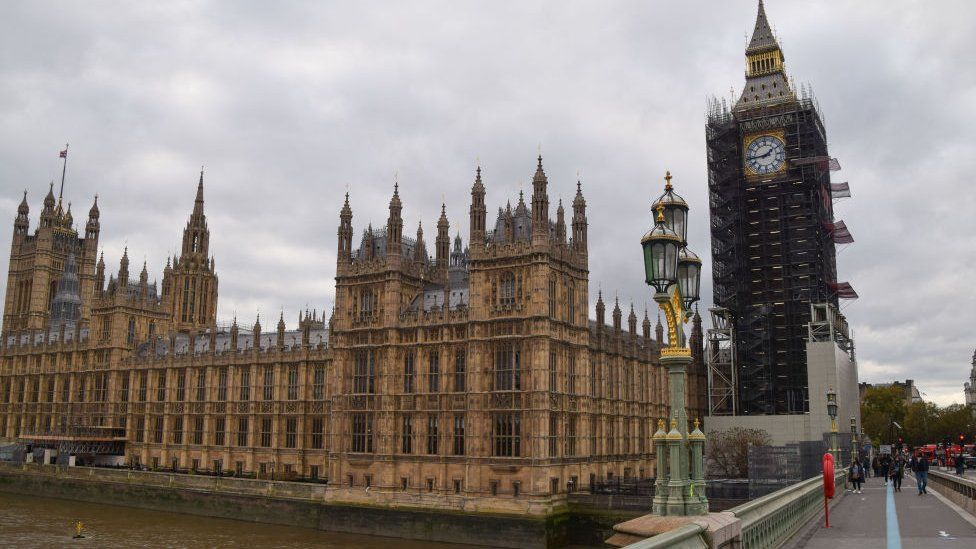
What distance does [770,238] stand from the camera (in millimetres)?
83875

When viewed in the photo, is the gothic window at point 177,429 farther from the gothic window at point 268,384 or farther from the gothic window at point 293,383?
the gothic window at point 293,383

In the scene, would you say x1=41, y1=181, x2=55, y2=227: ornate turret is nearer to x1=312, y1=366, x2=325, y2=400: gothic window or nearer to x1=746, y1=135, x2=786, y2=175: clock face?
x1=312, y1=366, x2=325, y2=400: gothic window

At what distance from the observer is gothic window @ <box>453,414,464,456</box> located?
56281 mm

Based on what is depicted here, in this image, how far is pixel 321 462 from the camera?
72125 millimetres

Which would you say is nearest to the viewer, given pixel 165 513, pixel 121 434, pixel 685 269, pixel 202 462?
pixel 685 269

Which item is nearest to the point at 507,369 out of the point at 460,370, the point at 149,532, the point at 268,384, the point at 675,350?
the point at 460,370

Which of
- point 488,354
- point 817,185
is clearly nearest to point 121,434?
point 488,354

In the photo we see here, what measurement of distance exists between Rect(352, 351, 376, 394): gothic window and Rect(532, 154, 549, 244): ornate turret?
16.3 metres

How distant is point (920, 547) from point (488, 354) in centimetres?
3883

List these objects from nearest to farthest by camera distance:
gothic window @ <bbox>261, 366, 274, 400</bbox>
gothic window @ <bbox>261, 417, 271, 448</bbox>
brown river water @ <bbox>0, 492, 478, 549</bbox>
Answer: brown river water @ <bbox>0, 492, 478, 549</bbox> < gothic window @ <bbox>261, 417, 271, 448</bbox> < gothic window @ <bbox>261, 366, 274, 400</bbox>

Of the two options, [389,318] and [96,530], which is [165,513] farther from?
[389,318]

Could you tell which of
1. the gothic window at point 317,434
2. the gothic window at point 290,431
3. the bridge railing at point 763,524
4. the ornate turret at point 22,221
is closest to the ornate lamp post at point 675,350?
the bridge railing at point 763,524

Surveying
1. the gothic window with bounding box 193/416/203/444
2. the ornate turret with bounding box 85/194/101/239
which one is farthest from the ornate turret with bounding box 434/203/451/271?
the ornate turret with bounding box 85/194/101/239

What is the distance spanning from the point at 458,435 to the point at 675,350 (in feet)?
137
